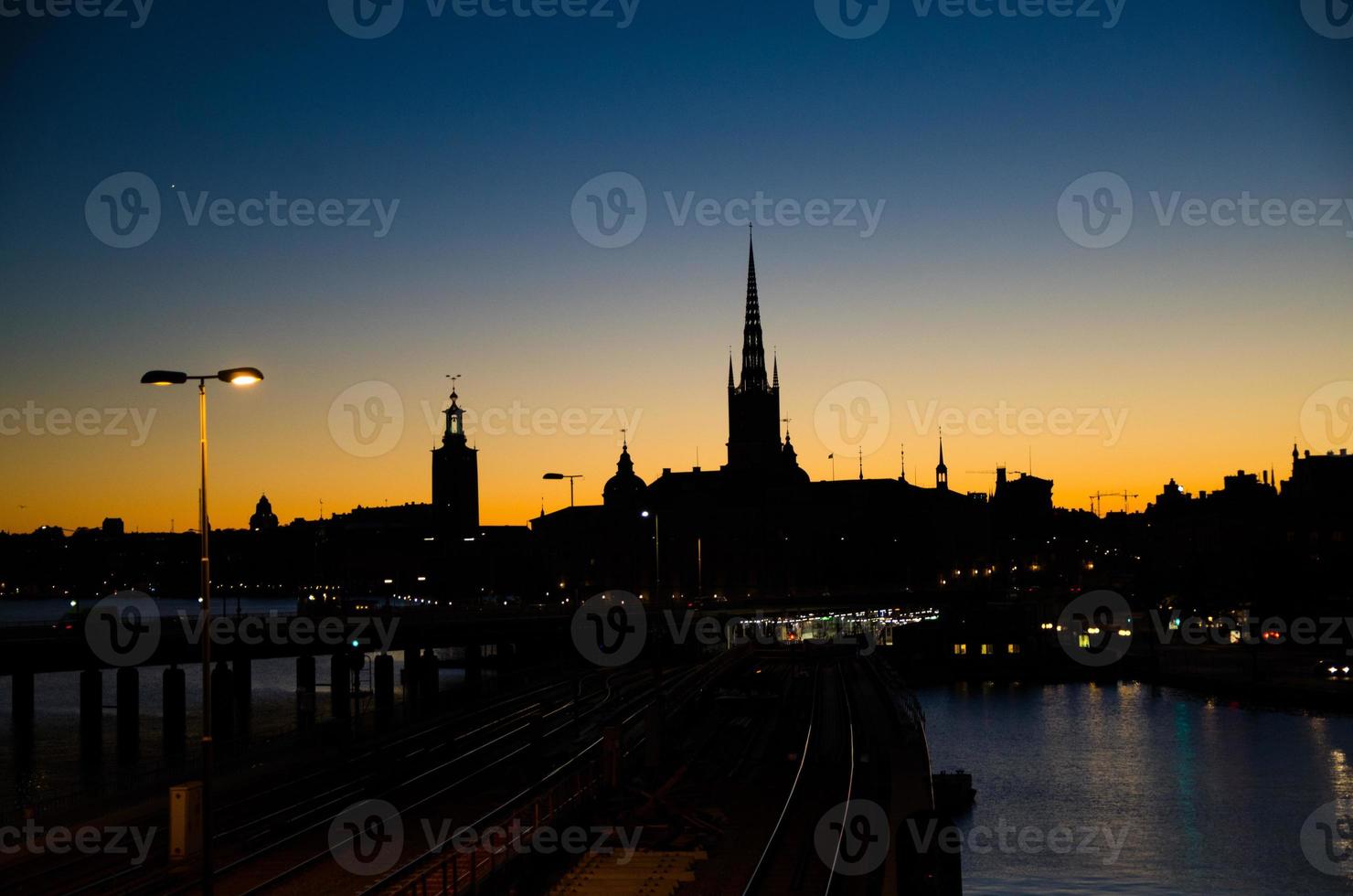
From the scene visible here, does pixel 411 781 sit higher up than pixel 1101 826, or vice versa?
pixel 411 781

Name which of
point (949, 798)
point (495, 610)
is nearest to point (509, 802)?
point (949, 798)

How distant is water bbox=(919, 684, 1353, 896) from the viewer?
146 feet

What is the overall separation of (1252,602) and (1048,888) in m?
86.3

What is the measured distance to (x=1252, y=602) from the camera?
120 meters

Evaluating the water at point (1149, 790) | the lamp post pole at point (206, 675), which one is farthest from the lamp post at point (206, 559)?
the water at point (1149, 790)

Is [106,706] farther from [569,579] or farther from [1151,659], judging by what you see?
[569,579]

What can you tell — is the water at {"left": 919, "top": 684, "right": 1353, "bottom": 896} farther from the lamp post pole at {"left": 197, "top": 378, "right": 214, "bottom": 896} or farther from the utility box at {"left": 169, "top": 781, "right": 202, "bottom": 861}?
the lamp post pole at {"left": 197, "top": 378, "right": 214, "bottom": 896}

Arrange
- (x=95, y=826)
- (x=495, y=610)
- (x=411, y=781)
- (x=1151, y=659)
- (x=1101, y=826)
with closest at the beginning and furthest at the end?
(x=95, y=826), (x=411, y=781), (x=1101, y=826), (x=495, y=610), (x=1151, y=659)

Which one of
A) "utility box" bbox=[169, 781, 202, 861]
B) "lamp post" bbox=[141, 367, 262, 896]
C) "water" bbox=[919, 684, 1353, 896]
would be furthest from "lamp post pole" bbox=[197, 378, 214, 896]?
"water" bbox=[919, 684, 1353, 896]

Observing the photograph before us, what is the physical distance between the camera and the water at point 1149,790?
1751 inches

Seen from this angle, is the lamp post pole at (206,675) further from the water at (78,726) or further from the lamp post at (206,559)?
the water at (78,726)

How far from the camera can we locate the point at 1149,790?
6091cm

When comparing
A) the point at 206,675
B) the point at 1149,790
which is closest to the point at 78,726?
the point at 1149,790

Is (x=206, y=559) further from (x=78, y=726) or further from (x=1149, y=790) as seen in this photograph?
(x=78, y=726)
